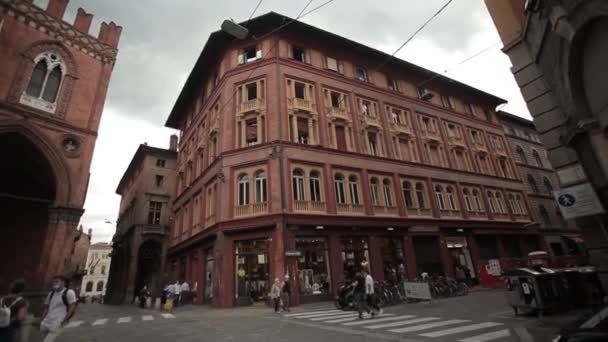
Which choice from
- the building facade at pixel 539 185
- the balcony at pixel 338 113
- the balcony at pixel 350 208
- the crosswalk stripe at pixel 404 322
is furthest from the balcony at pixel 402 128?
the crosswalk stripe at pixel 404 322

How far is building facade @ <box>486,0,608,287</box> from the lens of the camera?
Answer: 6941 millimetres

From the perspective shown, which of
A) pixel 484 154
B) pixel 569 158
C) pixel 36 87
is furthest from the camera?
→ pixel 484 154

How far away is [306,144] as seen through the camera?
62.4 ft

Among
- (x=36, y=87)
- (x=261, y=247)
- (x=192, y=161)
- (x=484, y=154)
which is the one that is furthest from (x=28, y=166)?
(x=484, y=154)

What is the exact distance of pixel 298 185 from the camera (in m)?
18.1

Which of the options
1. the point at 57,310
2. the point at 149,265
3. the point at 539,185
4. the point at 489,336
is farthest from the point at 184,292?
the point at 539,185

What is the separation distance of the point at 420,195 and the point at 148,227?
27459mm

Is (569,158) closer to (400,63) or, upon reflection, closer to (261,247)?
(261,247)

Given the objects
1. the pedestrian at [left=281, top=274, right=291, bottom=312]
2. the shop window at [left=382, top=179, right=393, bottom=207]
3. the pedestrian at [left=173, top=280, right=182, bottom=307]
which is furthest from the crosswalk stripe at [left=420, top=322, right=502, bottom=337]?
the pedestrian at [left=173, top=280, right=182, bottom=307]

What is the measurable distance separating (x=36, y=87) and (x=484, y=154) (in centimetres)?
3670

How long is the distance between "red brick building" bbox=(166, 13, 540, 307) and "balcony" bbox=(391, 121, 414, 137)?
6.0 inches

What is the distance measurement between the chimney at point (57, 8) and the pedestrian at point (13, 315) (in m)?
19.9

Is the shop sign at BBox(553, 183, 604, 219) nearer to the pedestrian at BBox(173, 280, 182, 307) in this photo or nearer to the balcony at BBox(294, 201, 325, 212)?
the balcony at BBox(294, 201, 325, 212)

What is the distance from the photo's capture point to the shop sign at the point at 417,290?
43.1ft
